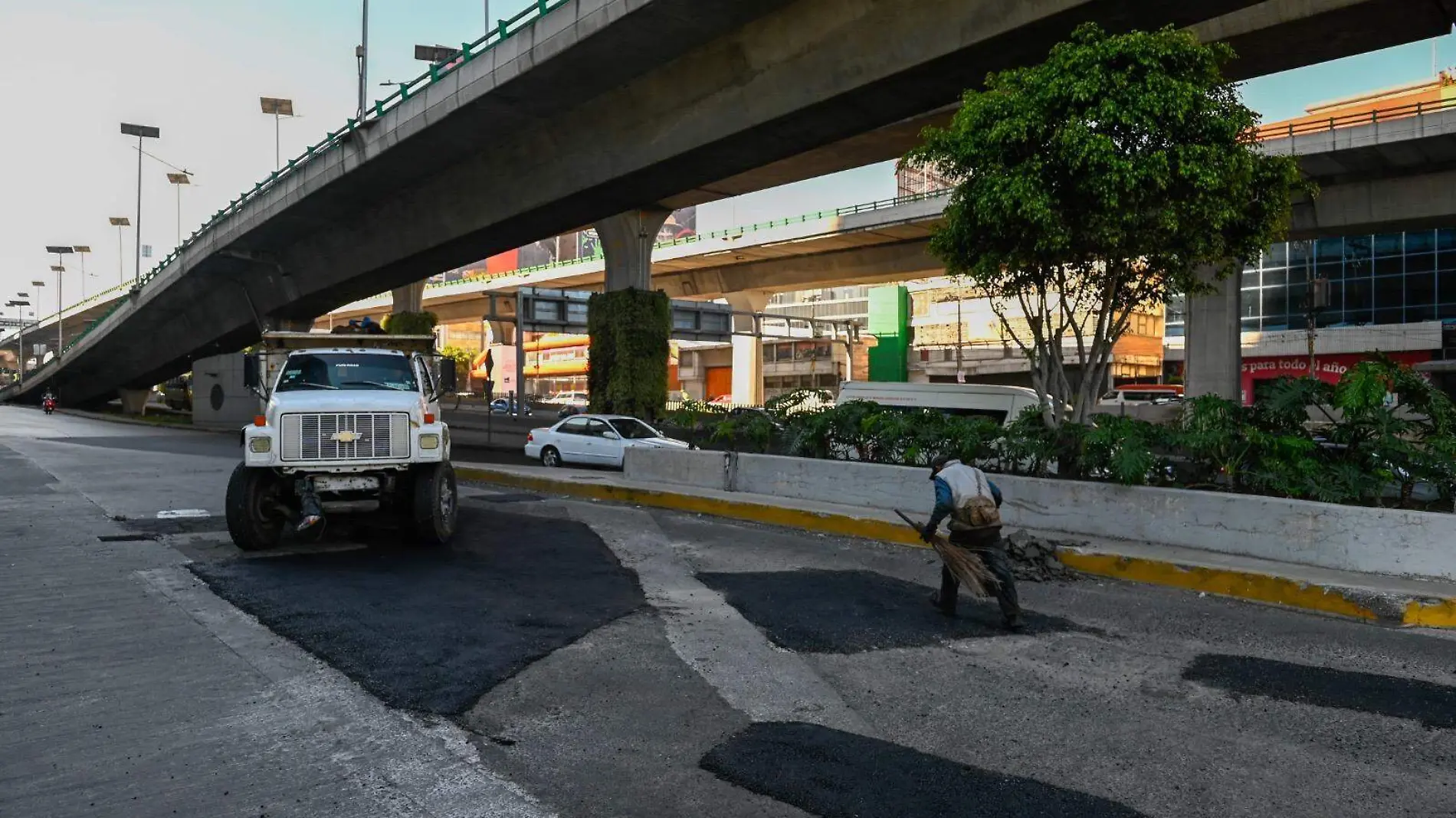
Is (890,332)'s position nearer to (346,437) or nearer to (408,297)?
(408,297)

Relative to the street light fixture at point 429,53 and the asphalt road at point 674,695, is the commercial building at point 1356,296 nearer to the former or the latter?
the street light fixture at point 429,53

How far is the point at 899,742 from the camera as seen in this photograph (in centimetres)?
523

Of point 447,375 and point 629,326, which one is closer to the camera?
point 447,375

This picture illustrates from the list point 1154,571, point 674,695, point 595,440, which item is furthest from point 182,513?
point 1154,571

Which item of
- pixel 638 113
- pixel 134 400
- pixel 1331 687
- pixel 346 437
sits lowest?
pixel 1331 687

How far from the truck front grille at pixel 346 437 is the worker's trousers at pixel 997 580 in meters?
6.14

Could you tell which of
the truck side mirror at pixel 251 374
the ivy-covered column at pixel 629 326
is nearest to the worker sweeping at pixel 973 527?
the truck side mirror at pixel 251 374

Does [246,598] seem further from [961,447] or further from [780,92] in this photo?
[780,92]

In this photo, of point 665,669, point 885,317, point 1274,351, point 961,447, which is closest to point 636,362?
point 961,447

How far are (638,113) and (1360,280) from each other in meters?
39.8

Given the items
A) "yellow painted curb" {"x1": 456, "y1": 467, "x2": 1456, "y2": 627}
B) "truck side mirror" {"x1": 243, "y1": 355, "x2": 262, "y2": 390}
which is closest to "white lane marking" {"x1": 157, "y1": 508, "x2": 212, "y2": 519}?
"truck side mirror" {"x1": 243, "y1": 355, "x2": 262, "y2": 390}

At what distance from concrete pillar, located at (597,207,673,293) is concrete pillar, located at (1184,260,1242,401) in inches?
661

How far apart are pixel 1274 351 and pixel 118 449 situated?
48.2m

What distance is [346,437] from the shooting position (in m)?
10.7
